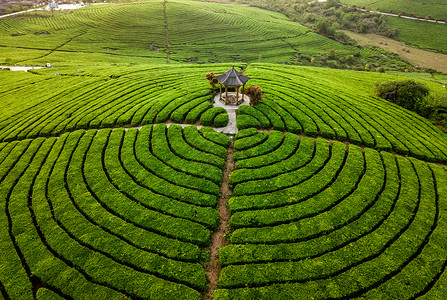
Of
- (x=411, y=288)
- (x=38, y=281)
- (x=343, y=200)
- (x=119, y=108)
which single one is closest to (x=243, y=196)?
(x=343, y=200)

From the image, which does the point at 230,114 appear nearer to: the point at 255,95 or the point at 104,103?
the point at 255,95

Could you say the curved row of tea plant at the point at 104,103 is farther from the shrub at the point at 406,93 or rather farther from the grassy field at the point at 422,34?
the grassy field at the point at 422,34

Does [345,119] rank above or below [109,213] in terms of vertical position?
above

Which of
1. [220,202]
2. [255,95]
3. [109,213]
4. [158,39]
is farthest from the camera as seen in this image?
[158,39]

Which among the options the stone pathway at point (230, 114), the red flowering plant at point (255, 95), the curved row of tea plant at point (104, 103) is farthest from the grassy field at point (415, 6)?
the stone pathway at point (230, 114)

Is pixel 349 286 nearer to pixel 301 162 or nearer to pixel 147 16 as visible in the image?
pixel 301 162

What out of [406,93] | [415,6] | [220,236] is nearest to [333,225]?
[220,236]
